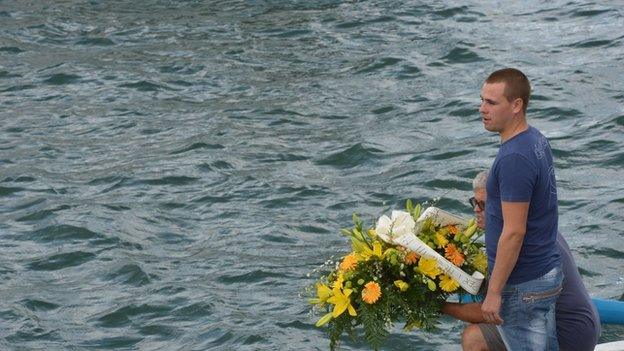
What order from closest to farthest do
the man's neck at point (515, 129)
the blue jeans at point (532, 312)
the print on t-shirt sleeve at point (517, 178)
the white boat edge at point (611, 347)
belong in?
the print on t-shirt sleeve at point (517, 178), the man's neck at point (515, 129), the blue jeans at point (532, 312), the white boat edge at point (611, 347)

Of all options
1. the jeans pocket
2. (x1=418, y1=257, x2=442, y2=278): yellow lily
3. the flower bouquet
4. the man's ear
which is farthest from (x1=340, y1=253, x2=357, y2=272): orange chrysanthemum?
the man's ear

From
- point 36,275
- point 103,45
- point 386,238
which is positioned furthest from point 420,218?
point 103,45

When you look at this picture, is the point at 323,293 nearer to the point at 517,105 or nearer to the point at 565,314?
the point at 565,314

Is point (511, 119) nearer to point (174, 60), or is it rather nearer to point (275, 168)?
point (275, 168)

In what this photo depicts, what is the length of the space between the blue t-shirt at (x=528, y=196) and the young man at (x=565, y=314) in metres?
0.22

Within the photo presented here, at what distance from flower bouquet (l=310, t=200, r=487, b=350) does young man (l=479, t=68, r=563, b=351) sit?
10.7 inches

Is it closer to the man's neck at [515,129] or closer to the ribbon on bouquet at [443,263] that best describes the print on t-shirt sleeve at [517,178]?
the man's neck at [515,129]

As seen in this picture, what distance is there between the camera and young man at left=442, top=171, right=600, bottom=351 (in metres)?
5.95

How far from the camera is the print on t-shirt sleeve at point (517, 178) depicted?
→ 5.50 metres

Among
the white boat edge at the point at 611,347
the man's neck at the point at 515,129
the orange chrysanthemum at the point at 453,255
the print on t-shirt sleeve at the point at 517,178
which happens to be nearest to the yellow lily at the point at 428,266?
the orange chrysanthemum at the point at 453,255

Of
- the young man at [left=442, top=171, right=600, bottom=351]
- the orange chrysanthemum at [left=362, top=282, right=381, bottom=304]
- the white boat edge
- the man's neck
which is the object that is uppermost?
the man's neck

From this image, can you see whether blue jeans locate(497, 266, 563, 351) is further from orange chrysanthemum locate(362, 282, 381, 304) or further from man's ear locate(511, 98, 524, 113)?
man's ear locate(511, 98, 524, 113)

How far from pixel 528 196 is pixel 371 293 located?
898mm

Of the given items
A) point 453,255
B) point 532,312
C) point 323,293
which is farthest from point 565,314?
point 323,293
